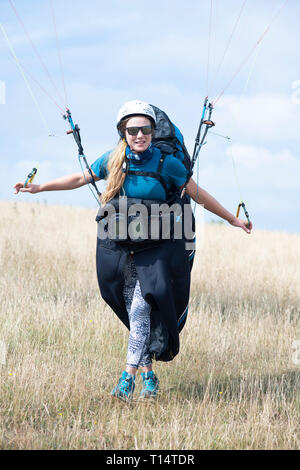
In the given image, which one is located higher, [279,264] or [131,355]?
[279,264]

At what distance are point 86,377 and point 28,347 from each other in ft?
3.26

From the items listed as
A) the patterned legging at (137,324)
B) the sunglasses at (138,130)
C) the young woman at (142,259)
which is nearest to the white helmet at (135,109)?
the young woman at (142,259)

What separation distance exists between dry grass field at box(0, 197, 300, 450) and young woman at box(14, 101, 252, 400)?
395mm

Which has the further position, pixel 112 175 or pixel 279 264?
pixel 279 264

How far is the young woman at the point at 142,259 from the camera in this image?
4.16 metres

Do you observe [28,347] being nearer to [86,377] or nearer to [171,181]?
[86,377]

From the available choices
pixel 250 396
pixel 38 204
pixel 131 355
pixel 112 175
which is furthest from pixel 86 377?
pixel 38 204

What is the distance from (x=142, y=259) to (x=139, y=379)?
141 cm

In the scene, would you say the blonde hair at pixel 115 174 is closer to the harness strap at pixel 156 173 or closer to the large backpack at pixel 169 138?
the harness strap at pixel 156 173

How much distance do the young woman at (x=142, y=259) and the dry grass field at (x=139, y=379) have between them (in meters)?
0.39

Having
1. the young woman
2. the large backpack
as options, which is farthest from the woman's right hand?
the large backpack

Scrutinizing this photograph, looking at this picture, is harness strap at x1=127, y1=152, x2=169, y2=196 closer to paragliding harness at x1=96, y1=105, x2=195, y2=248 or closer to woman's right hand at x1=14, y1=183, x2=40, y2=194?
paragliding harness at x1=96, y1=105, x2=195, y2=248
